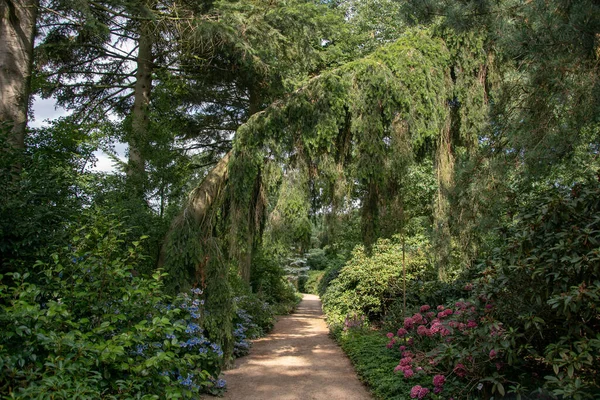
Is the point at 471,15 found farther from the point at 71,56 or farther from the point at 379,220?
the point at 71,56

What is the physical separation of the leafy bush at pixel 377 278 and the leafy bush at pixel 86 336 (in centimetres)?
674

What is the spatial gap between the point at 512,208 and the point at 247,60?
19.4ft

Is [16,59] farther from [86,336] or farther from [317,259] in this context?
[317,259]

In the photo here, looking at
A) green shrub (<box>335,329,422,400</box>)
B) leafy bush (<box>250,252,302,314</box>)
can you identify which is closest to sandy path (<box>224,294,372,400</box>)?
green shrub (<box>335,329,422,400</box>)

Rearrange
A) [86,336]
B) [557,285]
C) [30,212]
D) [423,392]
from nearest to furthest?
[86,336], [557,285], [30,212], [423,392]

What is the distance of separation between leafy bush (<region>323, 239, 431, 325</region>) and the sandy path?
1094mm

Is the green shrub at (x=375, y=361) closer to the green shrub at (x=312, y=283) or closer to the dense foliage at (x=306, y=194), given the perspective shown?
the dense foliage at (x=306, y=194)

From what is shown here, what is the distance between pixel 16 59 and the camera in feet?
17.7

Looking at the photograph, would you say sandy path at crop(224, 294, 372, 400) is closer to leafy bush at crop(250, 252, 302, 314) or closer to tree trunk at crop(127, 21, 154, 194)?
tree trunk at crop(127, 21, 154, 194)

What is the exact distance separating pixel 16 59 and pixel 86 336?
171 inches

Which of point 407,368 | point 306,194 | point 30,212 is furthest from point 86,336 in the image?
point 306,194

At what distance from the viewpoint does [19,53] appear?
5.45m

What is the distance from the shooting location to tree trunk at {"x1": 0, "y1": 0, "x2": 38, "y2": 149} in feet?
17.2

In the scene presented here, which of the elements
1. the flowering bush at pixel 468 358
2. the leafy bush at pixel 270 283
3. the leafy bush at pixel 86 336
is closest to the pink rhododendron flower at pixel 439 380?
the flowering bush at pixel 468 358
